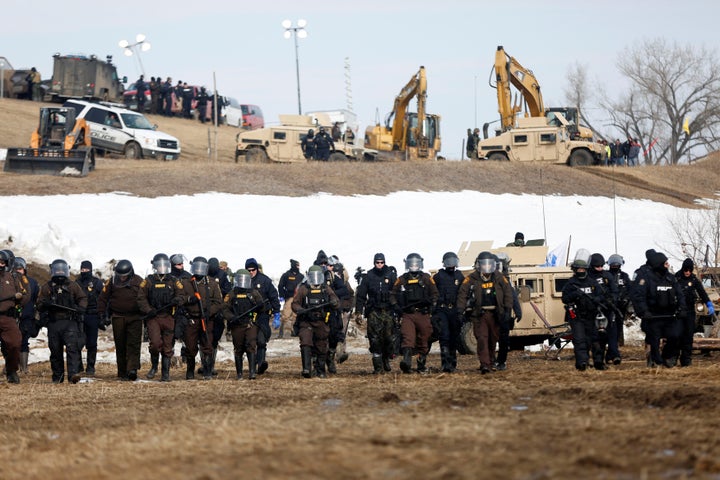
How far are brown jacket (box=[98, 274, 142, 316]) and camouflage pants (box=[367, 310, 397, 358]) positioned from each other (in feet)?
11.7

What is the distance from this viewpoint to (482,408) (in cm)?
1227

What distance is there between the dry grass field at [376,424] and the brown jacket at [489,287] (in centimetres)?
99

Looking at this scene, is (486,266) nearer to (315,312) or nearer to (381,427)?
(315,312)

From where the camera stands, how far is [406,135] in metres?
53.9

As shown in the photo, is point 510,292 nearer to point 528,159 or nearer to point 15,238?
point 15,238

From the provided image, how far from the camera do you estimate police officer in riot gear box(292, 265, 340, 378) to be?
1831cm

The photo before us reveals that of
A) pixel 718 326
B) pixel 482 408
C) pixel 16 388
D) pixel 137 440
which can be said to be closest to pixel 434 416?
pixel 482 408

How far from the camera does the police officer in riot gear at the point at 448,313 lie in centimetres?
1845

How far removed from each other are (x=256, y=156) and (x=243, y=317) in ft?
99.3

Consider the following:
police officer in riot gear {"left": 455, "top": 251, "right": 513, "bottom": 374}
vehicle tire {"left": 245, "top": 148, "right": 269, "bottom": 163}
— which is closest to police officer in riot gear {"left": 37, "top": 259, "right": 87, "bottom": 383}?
police officer in riot gear {"left": 455, "top": 251, "right": 513, "bottom": 374}

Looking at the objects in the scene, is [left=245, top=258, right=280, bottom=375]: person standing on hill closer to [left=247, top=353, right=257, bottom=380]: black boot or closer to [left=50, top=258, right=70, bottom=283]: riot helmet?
[left=247, top=353, right=257, bottom=380]: black boot

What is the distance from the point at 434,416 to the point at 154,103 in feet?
175

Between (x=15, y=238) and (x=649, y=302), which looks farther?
(x=15, y=238)

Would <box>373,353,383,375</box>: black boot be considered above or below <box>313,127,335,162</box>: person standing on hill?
below
